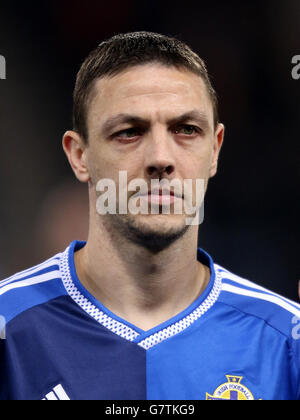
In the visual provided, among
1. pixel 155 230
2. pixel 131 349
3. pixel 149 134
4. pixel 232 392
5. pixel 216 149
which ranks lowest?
pixel 232 392

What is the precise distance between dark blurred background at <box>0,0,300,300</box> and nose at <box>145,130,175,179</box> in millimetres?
2447

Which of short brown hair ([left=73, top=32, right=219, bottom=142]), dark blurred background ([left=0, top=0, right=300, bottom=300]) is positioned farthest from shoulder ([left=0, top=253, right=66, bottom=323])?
dark blurred background ([left=0, top=0, right=300, bottom=300])

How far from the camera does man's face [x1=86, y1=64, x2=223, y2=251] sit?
2.23m

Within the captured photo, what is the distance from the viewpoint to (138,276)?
2.40 meters

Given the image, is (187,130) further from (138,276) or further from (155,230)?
(138,276)

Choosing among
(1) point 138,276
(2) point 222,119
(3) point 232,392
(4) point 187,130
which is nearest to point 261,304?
(3) point 232,392

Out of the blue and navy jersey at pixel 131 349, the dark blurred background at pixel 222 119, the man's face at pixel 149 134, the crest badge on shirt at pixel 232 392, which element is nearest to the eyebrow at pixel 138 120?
the man's face at pixel 149 134

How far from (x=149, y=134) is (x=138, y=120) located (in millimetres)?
71

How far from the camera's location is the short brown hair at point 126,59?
94.1 inches

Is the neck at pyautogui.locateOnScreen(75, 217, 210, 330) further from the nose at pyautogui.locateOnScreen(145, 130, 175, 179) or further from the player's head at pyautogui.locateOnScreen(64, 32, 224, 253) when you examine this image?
the nose at pyautogui.locateOnScreen(145, 130, 175, 179)

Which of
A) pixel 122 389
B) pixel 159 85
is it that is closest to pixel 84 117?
pixel 159 85

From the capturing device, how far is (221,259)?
496 centimetres

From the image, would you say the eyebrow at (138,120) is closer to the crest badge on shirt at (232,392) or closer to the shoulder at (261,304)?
the shoulder at (261,304)

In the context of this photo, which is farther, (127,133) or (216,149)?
(216,149)
